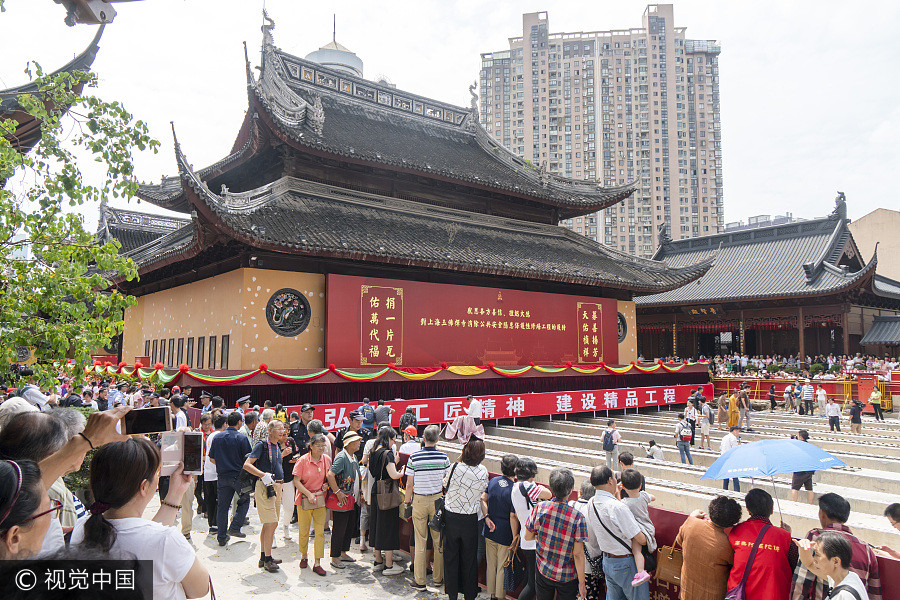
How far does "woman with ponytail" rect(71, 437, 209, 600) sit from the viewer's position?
2.44 meters

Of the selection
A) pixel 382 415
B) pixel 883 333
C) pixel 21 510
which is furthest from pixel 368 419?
pixel 883 333

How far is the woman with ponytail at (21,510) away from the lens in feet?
7.29

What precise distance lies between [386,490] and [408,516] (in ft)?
1.59

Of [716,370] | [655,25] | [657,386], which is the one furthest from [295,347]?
[655,25]

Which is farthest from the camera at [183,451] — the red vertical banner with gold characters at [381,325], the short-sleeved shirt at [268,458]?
the red vertical banner with gold characters at [381,325]

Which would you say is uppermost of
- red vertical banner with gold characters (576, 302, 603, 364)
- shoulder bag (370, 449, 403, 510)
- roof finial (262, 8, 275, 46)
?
roof finial (262, 8, 275, 46)

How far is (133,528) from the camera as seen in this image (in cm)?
249

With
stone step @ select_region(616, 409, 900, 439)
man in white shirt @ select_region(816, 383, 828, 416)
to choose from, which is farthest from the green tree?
man in white shirt @ select_region(816, 383, 828, 416)

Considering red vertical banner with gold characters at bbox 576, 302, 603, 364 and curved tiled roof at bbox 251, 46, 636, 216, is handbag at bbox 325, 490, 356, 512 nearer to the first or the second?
curved tiled roof at bbox 251, 46, 636, 216

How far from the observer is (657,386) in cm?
2245

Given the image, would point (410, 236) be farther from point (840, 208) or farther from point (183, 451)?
point (840, 208)

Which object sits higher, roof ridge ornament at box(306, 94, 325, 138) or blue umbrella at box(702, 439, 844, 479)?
roof ridge ornament at box(306, 94, 325, 138)

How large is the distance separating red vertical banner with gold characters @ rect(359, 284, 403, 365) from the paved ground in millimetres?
9069

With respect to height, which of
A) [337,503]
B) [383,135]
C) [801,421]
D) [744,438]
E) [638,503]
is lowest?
[801,421]
